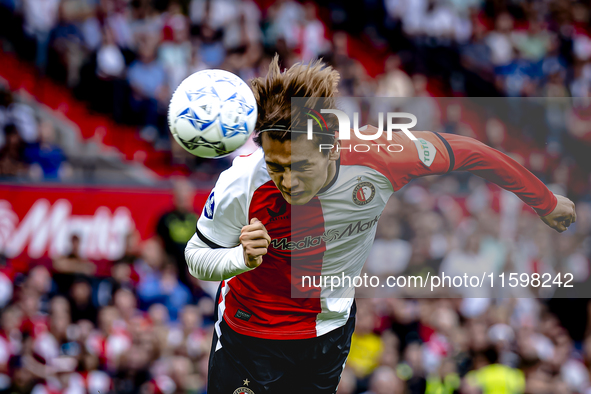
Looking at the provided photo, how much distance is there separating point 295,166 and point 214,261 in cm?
74

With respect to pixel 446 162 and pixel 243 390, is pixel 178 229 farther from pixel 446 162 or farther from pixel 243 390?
pixel 446 162

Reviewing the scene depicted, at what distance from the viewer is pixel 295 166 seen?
3.64 metres

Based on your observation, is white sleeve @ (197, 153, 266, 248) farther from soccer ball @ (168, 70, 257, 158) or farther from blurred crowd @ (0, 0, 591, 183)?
blurred crowd @ (0, 0, 591, 183)

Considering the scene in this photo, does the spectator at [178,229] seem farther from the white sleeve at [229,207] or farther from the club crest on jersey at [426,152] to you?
the club crest on jersey at [426,152]

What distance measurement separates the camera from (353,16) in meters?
14.8

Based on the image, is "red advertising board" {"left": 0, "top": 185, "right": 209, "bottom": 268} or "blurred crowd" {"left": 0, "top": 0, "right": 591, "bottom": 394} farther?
"red advertising board" {"left": 0, "top": 185, "right": 209, "bottom": 268}

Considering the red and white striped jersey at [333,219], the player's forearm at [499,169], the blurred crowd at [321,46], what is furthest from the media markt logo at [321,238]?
the blurred crowd at [321,46]

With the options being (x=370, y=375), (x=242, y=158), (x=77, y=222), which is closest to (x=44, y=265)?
(x=77, y=222)

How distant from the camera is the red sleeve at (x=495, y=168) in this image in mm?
4098

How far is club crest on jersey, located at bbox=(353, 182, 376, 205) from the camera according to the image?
4043 millimetres

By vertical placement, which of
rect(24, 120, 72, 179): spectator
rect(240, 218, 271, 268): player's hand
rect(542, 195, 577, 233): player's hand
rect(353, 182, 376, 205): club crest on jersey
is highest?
rect(24, 120, 72, 179): spectator

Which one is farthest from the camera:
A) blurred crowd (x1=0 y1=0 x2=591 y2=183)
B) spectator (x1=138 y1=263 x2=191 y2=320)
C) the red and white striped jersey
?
blurred crowd (x1=0 y1=0 x2=591 y2=183)

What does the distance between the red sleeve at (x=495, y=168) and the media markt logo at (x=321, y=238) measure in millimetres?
506

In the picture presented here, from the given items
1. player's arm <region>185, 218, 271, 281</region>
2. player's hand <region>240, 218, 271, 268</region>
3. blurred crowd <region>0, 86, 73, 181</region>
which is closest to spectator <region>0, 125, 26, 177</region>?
blurred crowd <region>0, 86, 73, 181</region>
